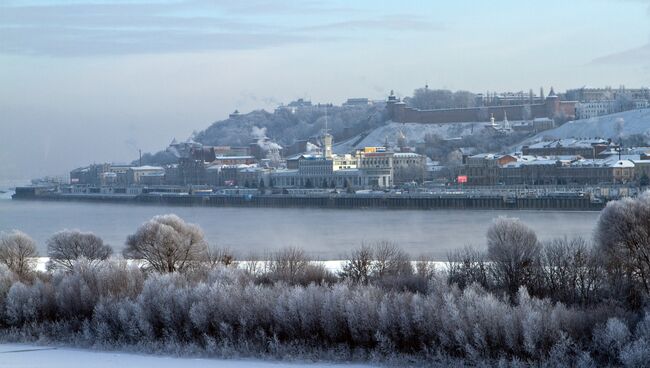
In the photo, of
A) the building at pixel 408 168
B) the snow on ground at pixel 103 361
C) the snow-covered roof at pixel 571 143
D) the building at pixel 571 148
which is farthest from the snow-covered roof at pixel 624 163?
the snow on ground at pixel 103 361

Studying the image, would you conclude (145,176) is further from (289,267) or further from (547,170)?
(289,267)

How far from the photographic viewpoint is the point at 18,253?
9.93 metres

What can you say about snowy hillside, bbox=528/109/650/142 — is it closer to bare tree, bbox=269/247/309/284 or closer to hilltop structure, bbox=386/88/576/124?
hilltop structure, bbox=386/88/576/124

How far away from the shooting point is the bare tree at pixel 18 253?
9539 millimetres

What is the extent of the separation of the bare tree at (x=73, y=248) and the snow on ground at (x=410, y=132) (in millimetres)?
35362

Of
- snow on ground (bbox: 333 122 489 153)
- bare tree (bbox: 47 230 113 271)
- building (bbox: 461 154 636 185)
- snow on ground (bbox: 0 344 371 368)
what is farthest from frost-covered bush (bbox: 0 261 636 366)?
snow on ground (bbox: 333 122 489 153)

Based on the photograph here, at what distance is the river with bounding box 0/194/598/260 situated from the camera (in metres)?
15.0

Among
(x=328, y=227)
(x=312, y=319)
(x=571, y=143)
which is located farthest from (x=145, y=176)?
(x=312, y=319)

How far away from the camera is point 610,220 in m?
8.32

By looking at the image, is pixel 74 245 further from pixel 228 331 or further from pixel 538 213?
pixel 538 213

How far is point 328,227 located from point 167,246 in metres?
10.0

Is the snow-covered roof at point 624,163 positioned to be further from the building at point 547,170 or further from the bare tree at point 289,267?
the bare tree at point 289,267

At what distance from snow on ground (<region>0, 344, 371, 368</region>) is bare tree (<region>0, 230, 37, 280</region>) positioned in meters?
2.87

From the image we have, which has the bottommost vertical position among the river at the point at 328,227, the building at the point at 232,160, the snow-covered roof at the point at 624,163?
the river at the point at 328,227
